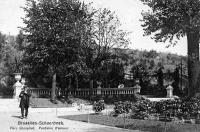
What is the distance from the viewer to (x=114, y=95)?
129 ft

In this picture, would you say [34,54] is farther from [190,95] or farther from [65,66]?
[190,95]

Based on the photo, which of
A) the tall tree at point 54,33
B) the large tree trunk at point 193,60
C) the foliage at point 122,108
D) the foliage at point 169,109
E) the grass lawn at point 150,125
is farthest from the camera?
the tall tree at point 54,33

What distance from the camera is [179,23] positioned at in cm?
1995

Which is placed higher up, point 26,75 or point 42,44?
point 42,44

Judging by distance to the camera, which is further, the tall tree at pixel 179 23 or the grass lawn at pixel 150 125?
the tall tree at pixel 179 23

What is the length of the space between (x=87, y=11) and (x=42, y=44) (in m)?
6.10

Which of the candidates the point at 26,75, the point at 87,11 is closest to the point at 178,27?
the point at 87,11

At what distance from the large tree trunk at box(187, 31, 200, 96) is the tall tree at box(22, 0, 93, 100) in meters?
15.0

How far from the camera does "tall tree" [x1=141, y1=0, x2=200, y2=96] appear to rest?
19.7 metres

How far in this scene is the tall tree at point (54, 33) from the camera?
3378cm

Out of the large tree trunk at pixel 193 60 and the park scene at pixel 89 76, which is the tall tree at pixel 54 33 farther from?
the large tree trunk at pixel 193 60

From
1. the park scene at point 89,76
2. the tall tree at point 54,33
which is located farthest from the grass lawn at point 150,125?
the tall tree at point 54,33

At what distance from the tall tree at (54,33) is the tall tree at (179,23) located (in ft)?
44.2

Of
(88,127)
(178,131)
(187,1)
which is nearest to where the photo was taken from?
(178,131)
